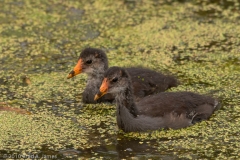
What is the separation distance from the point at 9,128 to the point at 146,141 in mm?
1698

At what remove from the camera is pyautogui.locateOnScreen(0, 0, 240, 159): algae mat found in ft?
24.8

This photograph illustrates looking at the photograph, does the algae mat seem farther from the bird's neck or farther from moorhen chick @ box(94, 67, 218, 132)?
the bird's neck

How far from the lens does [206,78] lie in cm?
960

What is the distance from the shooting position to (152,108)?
805 cm

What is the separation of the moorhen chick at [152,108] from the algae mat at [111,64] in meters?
0.11

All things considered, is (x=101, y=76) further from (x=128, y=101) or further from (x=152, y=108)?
(x=152, y=108)

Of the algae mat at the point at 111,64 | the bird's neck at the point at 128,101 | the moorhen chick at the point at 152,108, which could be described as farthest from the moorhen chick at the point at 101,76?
the bird's neck at the point at 128,101

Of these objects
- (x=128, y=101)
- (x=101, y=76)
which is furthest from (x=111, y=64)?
(x=128, y=101)

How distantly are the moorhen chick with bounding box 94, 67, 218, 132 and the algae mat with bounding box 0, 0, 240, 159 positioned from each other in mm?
113

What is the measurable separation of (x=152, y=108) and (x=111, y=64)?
7.44ft

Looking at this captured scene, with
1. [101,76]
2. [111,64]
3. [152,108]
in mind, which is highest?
[111,64]

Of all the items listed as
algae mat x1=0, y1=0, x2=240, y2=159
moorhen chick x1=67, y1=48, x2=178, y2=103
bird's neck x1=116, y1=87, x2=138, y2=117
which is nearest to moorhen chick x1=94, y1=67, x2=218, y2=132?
bird's neck x1=116, y1=87, x2=138, y2=117

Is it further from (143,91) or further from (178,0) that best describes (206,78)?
(178,0)

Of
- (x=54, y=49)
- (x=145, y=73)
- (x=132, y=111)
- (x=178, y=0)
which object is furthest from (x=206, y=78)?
(x=178, y=0)
